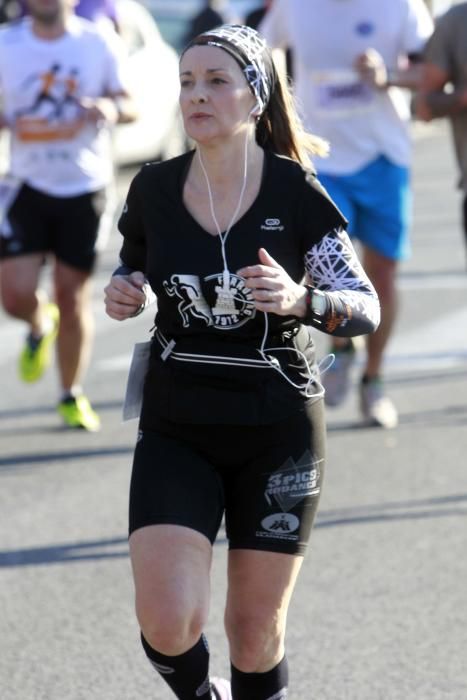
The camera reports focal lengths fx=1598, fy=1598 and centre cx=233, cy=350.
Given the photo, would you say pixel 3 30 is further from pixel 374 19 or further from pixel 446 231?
pixel 446 231

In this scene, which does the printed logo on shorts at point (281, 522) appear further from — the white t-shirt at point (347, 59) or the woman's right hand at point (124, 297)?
the white t-shirt at point (347, 59)

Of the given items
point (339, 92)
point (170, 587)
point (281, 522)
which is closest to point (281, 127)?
point (281, 522)

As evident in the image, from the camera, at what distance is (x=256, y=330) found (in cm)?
402

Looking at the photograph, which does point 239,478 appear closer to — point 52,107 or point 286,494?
point 286,494

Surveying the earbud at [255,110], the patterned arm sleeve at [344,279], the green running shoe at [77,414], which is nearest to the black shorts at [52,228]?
the green running shoe at [77,414]

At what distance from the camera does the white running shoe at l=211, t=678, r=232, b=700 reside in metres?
4.12

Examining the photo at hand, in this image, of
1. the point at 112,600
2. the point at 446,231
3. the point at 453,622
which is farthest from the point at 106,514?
the point at 446,231

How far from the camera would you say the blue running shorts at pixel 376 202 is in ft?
25.6

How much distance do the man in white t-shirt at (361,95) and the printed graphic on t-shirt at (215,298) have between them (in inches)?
151

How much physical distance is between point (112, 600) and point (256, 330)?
6.24ft

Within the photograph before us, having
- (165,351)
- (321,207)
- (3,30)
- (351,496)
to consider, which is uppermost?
(321,207)

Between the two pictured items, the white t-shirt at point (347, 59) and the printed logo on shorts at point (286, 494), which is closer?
the printed logo on shorts at point (286, 494)

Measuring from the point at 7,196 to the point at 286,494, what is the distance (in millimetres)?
4356

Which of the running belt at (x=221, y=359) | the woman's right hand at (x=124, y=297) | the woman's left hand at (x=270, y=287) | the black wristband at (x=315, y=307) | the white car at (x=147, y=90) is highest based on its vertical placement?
the woman's left hand at (x=270, y=287)
